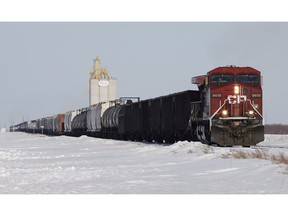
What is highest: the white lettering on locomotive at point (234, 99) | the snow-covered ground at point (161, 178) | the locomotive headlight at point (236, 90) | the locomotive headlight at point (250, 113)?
the locomotive headlight at point (236, 90)

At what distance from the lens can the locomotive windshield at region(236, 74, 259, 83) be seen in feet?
85.8

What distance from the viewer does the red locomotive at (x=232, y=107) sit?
25125mm

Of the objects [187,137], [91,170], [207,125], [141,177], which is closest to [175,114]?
[187,137]

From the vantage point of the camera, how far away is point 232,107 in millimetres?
25641

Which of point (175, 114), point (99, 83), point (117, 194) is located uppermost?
point (99, 83)

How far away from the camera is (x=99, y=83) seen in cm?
9519

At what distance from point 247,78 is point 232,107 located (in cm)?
175

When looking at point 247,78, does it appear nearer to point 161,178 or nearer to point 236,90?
point 236,90

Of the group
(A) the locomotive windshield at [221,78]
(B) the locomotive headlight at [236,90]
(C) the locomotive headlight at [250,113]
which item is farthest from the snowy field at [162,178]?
(A) the locomotive windshield at [221,78]

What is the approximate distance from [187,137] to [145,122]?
863 centimetres

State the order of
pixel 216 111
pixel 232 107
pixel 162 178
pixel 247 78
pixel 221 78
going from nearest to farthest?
pixel 162 178 < pixel 216 111 < pixel 232 107 < pixel 221 78 < pixel 247 78

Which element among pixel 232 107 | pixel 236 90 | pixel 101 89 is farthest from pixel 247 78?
pixel 101 89

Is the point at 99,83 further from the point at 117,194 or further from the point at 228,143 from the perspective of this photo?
the point at 117,194

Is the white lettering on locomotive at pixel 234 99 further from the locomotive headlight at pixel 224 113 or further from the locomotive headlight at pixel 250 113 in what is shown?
the locomotive headlight at pixel 250 113
